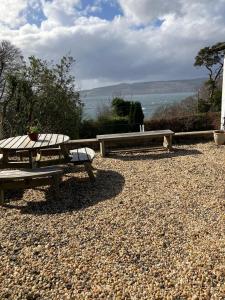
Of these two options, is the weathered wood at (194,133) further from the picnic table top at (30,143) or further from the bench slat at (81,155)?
the picnic table top at (30,143)

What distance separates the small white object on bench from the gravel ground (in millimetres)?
236

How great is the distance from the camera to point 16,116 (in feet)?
30.1

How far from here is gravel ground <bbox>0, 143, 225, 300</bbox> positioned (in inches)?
101

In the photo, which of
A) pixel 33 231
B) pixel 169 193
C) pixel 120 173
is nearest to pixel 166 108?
pixel 120 173

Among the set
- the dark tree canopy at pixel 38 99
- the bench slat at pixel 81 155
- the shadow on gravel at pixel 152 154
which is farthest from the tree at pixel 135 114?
the bench slat at pixel 81 155

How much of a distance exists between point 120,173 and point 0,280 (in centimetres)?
334

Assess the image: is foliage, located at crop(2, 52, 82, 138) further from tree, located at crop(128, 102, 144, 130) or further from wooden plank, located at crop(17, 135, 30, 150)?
wooden plank, located at crop(17, 135, 30, 150)

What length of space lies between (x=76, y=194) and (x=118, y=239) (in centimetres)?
159

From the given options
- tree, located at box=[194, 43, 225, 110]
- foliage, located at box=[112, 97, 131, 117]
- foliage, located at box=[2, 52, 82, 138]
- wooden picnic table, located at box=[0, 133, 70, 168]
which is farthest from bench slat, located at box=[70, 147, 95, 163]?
tree, located at box=[194, 43, 225, 110]

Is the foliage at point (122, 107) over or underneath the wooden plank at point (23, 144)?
over

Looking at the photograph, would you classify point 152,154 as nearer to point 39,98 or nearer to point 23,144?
point 23,144

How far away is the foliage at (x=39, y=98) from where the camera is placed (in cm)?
923

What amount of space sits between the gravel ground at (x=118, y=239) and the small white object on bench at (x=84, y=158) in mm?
236

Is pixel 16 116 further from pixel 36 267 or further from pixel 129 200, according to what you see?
pixel 36 267
